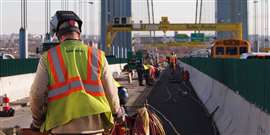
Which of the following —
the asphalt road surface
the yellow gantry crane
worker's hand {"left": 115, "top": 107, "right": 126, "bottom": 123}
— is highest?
the yellow gantry crane

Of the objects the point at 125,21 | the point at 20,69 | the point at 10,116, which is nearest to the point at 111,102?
the point at 10,116

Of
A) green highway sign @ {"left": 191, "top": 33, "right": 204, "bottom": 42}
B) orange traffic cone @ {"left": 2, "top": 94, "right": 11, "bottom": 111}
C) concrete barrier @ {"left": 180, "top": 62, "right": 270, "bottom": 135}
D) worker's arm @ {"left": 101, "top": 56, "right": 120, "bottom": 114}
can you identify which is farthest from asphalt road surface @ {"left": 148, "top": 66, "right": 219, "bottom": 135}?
green highway sign @ {"left": 191, "top": 33, "right": 204, "bottom": 42}

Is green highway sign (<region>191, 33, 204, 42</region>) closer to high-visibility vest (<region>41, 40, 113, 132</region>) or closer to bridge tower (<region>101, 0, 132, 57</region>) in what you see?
bridge tower (<region>101, 0, 132, 57</region>)

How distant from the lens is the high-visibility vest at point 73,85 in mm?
4707

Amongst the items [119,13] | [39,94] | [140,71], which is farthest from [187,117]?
[119,13]

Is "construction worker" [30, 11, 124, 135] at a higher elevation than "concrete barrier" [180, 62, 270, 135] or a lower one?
higher

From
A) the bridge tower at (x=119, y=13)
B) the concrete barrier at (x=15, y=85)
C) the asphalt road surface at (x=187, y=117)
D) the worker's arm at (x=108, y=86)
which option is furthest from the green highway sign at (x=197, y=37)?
the worker's arm at (x=108, y=86)

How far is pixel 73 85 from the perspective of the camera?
186 inches

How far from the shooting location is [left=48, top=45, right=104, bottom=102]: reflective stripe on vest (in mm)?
4734

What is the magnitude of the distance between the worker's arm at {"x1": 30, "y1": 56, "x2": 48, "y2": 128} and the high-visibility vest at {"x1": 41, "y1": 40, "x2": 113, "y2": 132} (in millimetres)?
38

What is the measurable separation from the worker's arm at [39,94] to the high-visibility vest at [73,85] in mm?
38

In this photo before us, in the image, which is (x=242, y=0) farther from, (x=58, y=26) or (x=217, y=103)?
(x=58, y=26)

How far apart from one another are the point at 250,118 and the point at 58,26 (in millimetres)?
6798

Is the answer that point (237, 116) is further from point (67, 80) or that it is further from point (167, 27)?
point (167, 27)
